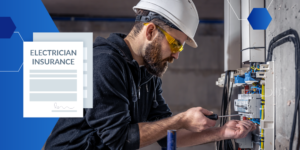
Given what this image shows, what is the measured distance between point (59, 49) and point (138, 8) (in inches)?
19.2

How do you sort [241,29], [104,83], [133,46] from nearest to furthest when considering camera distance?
[104,83]
[133,46]
[241,29]

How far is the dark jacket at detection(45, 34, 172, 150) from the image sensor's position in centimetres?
85

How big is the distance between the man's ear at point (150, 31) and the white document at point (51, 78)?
1.31 ft

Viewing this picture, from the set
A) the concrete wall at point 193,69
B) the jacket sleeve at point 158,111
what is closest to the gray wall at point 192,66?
the concrete wall at point 193,69

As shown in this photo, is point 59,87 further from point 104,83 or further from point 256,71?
point 256,71

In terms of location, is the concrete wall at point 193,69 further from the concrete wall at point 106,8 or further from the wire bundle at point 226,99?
the wire bundle at point 226,99

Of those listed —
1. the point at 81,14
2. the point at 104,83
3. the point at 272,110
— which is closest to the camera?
the point at 104,83

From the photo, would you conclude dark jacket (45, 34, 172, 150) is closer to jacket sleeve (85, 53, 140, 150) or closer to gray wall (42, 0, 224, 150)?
jacket sleeve (85, 53, 140, 150)

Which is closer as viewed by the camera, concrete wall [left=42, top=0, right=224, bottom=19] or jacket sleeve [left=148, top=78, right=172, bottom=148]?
jacket sleeve [left=148, top=78, right=172, bottom=148]

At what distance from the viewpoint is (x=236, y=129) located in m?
0.99

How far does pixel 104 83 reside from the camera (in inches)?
33.4

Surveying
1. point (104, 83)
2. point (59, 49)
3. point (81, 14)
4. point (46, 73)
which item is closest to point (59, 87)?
point (46, 73)

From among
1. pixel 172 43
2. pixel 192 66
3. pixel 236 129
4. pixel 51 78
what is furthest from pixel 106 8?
pixel 236 129

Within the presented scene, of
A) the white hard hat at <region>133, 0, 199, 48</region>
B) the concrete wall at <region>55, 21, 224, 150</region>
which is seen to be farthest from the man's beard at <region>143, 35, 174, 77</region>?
the concrete wall at <region>55, 21, 224, 150</region>
